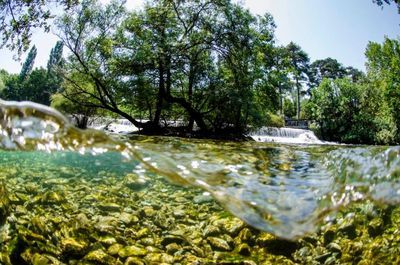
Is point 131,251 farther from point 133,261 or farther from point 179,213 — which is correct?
point 179,213

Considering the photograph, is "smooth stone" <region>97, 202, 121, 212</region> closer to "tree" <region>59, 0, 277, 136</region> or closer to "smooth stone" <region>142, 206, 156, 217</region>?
"smooth stone" <region>142, 206, 156, 217</region>

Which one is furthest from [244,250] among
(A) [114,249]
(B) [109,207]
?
(B) [109,207]

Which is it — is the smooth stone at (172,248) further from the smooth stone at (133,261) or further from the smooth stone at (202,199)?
the smooth stone at (202,199)

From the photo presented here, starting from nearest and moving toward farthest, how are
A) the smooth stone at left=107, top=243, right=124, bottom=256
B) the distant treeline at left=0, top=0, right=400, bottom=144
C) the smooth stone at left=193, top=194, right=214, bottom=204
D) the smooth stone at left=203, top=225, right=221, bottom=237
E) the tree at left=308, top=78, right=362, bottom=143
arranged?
the smooth stone at left=107, top=243, right=124, bottom=256 → the smooth stone at left=203, top=225, right=221, bottom=237 → the smooth stone at left=193, top=194, right=214, bottom=204 → the distant treeline at left=0, top=0, right=400, bottom=144 → the tree at left=308, top=78, right=362, bottom=143

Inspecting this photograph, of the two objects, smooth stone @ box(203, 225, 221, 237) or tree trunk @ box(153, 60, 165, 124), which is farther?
tree trunk @ box(153, 60, 165, 124)

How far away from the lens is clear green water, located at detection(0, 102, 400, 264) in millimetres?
2252

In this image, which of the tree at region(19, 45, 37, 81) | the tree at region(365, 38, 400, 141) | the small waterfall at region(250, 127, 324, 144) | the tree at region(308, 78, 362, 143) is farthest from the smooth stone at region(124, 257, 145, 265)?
the tree at region(19, 45, 37, 81)

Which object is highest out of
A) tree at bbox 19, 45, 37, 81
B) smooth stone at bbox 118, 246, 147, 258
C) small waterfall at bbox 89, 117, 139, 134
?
tree at bbox 19, 45, 37, 81

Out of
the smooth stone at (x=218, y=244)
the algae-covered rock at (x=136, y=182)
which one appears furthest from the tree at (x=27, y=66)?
the smooth stone at (x=218, y=244)

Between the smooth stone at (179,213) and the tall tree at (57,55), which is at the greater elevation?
the tall tree at (57,55)

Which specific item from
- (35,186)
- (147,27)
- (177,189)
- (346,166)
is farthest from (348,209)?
(147,27)

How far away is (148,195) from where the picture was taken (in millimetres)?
2781

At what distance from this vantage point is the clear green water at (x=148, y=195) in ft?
7.39

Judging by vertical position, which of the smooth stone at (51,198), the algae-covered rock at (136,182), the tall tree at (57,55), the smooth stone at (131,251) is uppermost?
the tall tree at (57,55)
